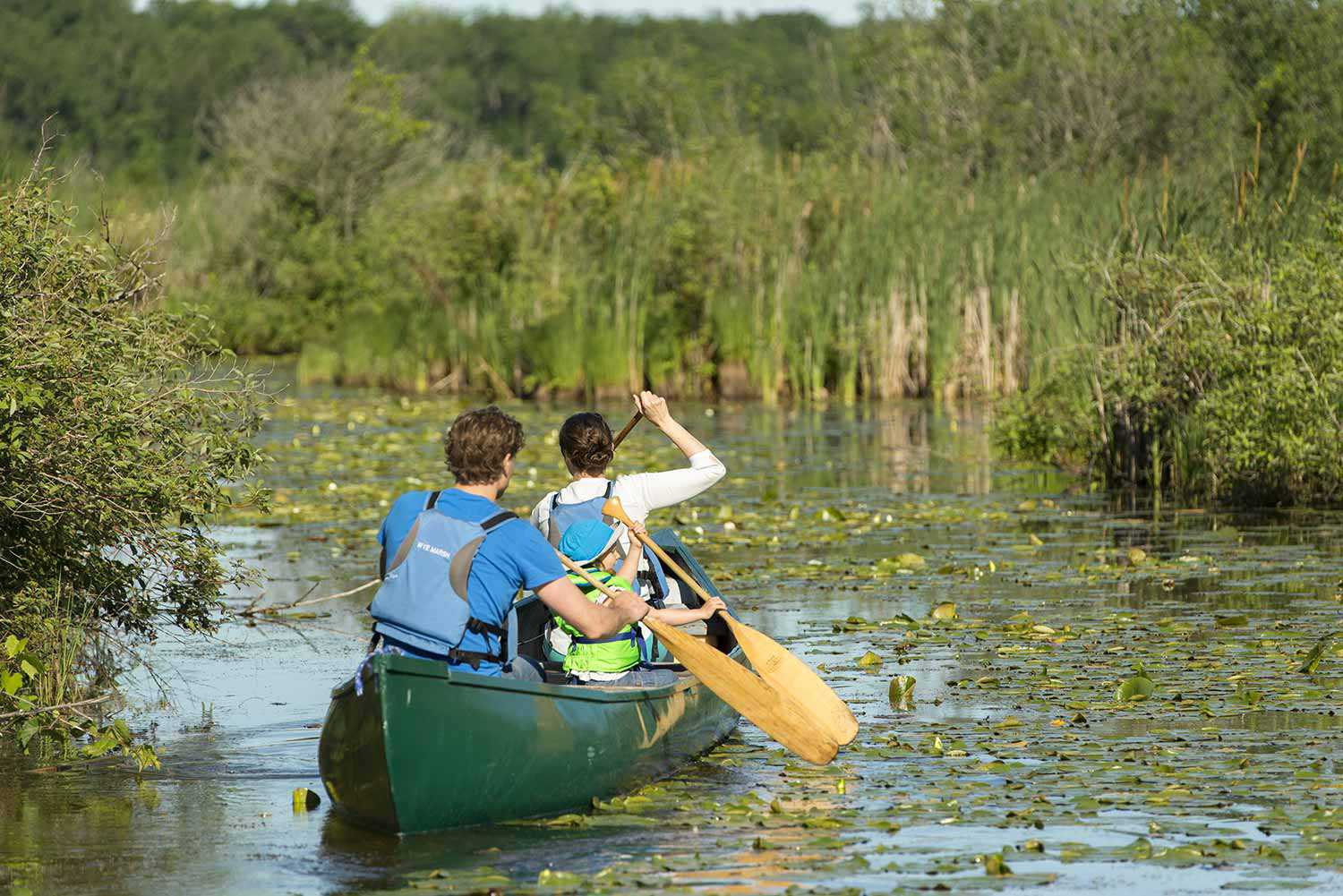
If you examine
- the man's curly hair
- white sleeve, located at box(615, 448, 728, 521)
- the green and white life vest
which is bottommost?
the green and white life vest

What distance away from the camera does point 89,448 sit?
7.41 metres

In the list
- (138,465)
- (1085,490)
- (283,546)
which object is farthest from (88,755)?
(1085,490)

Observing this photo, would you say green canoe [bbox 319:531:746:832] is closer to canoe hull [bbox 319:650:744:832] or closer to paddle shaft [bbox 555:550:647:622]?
canoe hull [bbox 319:650:744:832]

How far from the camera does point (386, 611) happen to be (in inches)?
243

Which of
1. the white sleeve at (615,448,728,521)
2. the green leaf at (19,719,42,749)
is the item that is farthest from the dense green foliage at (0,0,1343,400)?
→ the white sleeve at (615,448,728,521)

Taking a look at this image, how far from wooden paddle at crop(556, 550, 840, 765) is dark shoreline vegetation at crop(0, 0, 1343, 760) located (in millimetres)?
2047

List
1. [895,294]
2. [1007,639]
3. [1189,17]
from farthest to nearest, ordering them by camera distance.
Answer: [1189,17] < [895,294] < [1007,639]

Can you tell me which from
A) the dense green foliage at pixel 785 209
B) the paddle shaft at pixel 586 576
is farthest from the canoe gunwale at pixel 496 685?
the dense green foliage at pixel 785 209

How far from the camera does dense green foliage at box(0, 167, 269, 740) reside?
7.32 metres

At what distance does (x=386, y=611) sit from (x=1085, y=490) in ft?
31.9

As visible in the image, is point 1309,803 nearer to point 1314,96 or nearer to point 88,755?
point 88,755

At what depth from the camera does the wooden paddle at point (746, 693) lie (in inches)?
276

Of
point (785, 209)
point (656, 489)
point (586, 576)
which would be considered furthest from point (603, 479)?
point (785, 209)

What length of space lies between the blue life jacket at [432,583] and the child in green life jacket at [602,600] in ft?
3.34
